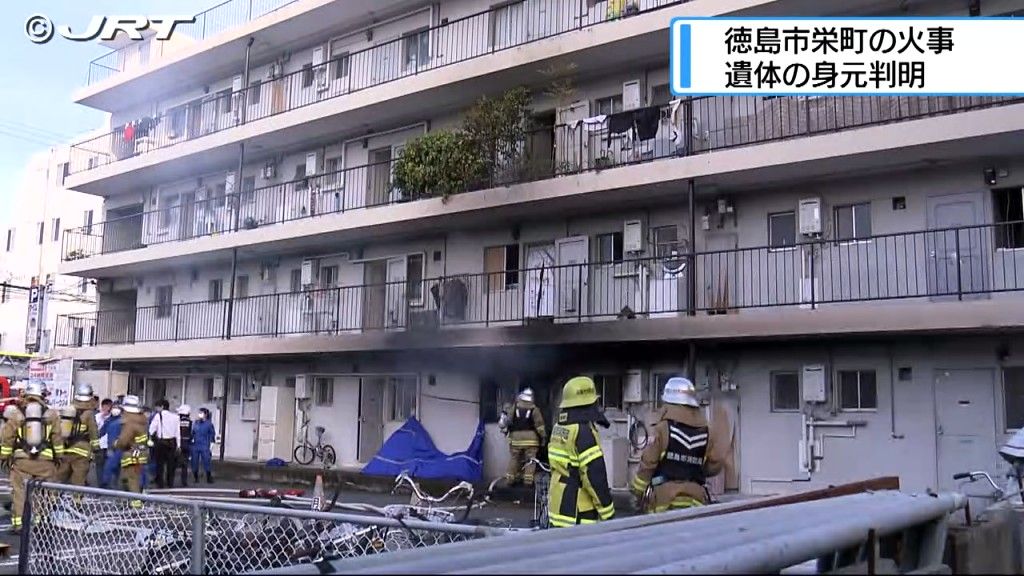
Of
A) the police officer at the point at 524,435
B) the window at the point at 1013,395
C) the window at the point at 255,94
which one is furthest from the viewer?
the window at the point at 255,94

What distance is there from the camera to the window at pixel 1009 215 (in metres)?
13.3

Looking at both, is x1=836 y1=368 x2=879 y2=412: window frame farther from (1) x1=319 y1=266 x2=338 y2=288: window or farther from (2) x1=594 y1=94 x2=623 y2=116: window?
(1) x1=319 y1=266 x2=338 y2=288: window

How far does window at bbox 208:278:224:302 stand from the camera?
84.0 feet

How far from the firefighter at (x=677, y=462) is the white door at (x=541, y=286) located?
1065 cm

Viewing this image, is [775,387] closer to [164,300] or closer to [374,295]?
[374,295]

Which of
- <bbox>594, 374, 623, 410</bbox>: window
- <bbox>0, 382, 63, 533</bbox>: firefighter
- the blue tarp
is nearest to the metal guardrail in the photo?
<bbox>0, 382, 63, 533</bbox>: firefighter

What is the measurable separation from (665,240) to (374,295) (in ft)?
25.3

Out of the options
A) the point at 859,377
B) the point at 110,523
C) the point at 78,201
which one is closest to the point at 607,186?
the point at 859,377

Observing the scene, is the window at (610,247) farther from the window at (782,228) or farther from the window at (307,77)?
the window at (307,77)

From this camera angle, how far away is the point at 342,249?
22375 mm

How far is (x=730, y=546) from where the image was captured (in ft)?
8.52

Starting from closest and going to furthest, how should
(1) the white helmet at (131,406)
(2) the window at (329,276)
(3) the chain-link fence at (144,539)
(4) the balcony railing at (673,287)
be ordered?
(3) the chain-link fence at (144,539) < (4) the balcony railing at (673,287) < (1) the white helmet at (131,406) < (2) the window at (329,276)

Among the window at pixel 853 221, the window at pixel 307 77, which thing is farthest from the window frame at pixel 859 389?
the window at pixel 307 77

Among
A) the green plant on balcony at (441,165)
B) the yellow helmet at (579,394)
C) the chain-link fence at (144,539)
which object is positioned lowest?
the chain-link fence at (144,539)
